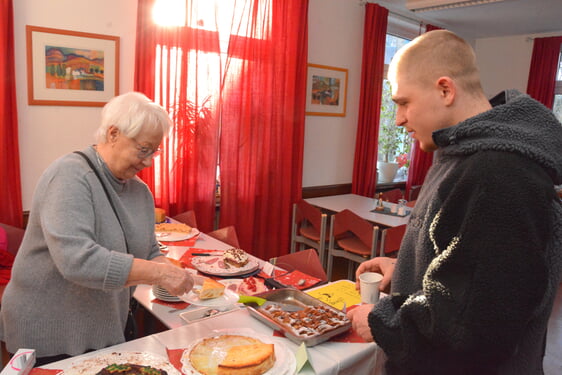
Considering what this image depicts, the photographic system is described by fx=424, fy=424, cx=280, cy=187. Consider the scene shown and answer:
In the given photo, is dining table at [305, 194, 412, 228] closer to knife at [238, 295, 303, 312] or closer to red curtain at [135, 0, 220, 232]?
red curtain at [135, 0, 220, 232]

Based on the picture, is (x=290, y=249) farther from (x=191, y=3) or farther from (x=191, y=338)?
(x=191, y=338)

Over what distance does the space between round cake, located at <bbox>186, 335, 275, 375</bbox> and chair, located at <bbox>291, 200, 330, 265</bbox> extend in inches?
93.2

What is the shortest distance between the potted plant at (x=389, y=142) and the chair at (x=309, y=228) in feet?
5.57

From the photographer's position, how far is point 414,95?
3.40 ft

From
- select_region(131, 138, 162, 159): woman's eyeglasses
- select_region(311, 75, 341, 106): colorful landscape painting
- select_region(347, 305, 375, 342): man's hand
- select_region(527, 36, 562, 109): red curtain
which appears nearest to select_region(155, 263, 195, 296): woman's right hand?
select_region(131, 138, 162, 159): woman's eyeglasses

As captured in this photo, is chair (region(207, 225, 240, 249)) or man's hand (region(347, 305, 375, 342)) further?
chair (region(207, 225, 240, 249))

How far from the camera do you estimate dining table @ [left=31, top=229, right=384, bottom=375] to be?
1285 mm

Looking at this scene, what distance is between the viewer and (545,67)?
582 cm

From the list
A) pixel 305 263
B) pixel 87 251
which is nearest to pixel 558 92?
pixel 305 263

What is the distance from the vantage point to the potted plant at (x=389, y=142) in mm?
5426

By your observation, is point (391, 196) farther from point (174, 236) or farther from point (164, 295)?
point (164, 295)

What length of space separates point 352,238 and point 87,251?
9.50 feet

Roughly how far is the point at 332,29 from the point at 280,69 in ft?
3.26

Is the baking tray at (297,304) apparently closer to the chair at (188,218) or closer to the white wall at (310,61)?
the chair at (188,218)
